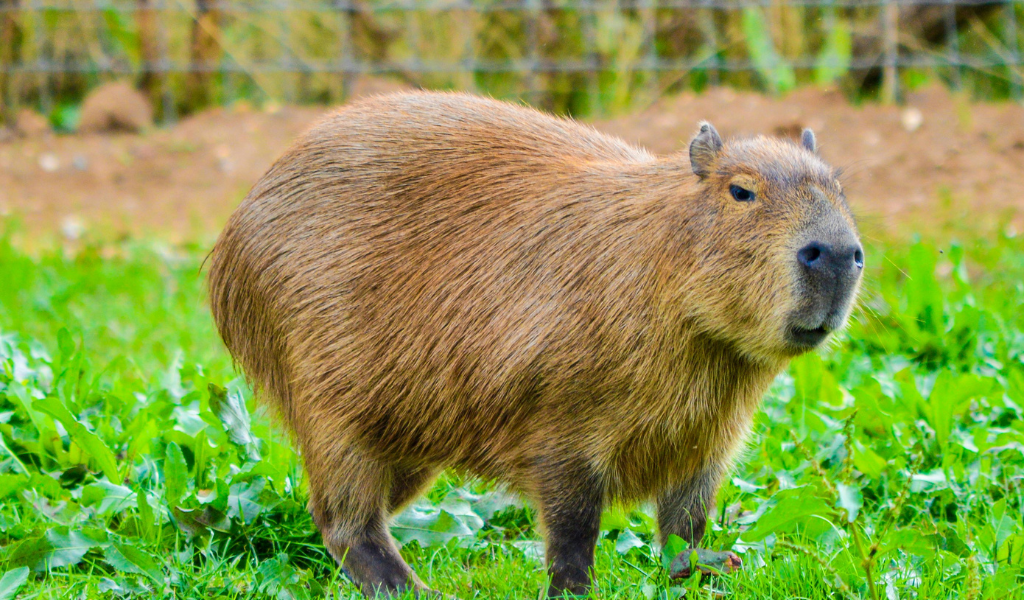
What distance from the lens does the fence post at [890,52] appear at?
7375 mm

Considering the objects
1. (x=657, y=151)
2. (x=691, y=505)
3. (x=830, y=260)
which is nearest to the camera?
(x=830, y=260)

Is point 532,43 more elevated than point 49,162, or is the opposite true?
point 532,43

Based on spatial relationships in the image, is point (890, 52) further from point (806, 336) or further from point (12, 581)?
point (12, 581)

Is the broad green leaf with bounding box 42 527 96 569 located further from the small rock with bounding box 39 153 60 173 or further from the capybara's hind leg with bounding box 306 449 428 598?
the small rock with bounding box 39 153 60 173

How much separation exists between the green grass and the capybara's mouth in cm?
24

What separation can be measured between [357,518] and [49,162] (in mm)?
5528

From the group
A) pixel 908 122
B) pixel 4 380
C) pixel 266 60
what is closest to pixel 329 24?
pixel 266 60

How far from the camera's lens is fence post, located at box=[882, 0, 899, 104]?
24.2ft

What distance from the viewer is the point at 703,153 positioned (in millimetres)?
2477

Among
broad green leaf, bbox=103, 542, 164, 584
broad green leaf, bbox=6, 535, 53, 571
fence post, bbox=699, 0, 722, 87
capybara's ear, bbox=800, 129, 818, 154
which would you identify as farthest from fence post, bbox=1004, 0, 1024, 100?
broad green leaf, bbox=6, 535, 53, 571

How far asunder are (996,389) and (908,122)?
3885 millimetres

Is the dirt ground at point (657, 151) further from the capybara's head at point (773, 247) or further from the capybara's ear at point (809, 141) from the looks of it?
the capybara's head at point (773, 247)

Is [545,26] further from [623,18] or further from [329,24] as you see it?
[329,24]

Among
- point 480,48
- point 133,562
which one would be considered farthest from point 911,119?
point 133,562
